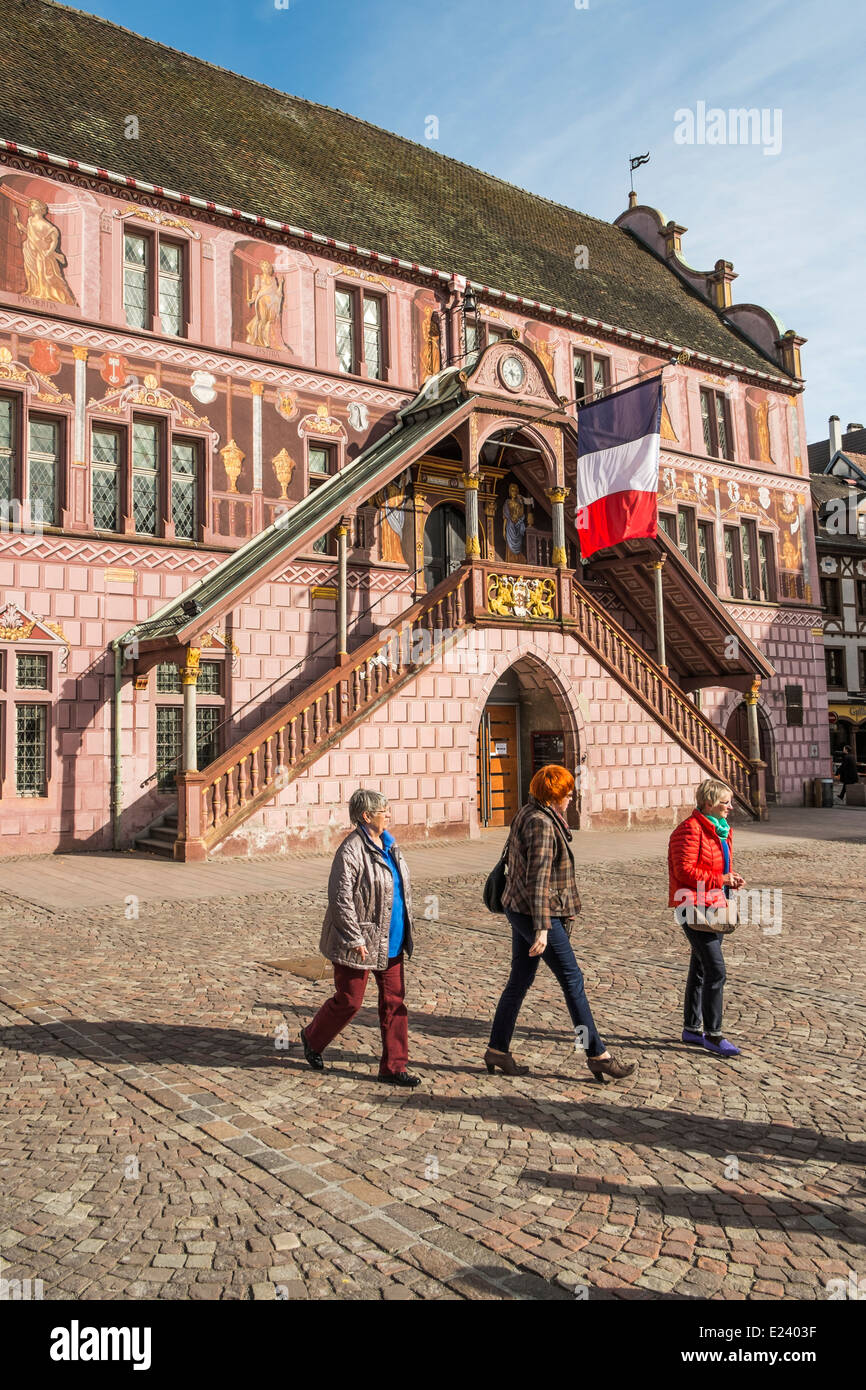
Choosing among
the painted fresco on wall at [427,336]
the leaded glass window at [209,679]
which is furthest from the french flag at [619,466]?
the leaded glass window at [209,679]

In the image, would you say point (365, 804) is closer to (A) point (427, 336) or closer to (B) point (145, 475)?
(B) point (145, 475)

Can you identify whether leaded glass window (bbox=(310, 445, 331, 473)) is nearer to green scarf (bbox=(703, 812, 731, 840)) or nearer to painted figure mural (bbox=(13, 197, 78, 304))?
painted figure mural (bbox=(13, 197, 78, 304))

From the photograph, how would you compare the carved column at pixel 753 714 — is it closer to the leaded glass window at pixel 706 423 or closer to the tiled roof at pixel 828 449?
the leaded glass window at pixel 706 423

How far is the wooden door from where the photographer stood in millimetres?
22391

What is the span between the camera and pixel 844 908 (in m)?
12.0

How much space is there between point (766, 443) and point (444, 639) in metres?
16.6

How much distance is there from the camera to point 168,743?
63.0ft

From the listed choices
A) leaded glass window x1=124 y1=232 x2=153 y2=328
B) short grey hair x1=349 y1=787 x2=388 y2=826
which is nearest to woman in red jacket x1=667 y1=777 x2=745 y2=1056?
short grey hair x1=349 y1=787 x2=388 y2=826

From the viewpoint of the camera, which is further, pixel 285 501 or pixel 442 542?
pixel 442 542

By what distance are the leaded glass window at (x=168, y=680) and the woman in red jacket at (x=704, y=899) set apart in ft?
45.6

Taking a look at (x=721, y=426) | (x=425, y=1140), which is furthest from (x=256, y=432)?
(x=425, y=1140)

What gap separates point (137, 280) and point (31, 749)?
29.8 ft

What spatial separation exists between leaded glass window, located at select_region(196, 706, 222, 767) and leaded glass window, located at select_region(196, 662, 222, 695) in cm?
6
